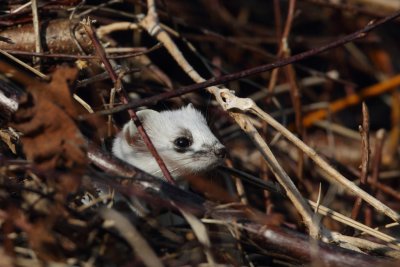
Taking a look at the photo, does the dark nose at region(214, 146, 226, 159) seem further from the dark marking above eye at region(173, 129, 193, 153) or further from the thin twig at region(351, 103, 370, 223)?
the thin twig at region(351, 103, 370, 223)

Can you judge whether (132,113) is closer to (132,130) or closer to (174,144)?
(132,130)

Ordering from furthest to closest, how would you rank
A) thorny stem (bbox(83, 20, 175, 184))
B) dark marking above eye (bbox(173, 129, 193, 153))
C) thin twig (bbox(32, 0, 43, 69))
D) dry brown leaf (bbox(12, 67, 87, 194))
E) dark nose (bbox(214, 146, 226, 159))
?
1. thin twig (bbox(32, 0, 43, 69))
2. dark marking above eye (bbox(173, 129, 193, 153))
3. dark nose (bbox(214, 146, 226, 159))
4. thorny stem (bbox(83, 20, 175, 184))
5. dry brown leaf (bbox(12, 67, 87, 194))

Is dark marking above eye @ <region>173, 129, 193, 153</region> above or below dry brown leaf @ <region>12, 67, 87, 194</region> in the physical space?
above

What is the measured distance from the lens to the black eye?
328 centimetres

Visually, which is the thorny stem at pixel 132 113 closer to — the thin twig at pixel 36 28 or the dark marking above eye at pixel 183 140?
the dark marking above eye at pixel 183 140

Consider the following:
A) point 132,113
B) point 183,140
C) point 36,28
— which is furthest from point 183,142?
point 36,28

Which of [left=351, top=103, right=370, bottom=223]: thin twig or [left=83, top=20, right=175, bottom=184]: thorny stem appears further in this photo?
[left=351, top=103, right=370, bottom=223]: thin twig

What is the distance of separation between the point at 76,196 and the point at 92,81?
795mm

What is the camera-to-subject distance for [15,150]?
9.81ft

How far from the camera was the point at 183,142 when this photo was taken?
3.28 meters

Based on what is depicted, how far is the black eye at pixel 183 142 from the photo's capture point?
328 centimetres

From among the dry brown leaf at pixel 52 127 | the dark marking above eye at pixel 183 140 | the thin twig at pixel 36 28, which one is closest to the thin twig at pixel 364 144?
the dark marking above eye at pixel 183 140

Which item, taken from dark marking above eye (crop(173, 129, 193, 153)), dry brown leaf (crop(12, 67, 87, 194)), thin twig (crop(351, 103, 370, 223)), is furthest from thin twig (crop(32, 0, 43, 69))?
thin twig (crop(351, 103, 370, 223))

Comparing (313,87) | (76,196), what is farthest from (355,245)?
(313,87)
